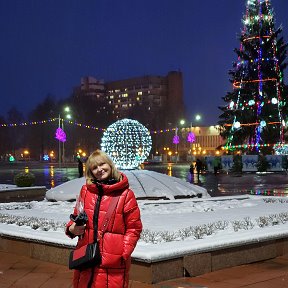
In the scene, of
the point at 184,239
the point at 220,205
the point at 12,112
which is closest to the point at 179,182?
the point at 220,205

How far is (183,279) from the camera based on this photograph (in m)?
6.55

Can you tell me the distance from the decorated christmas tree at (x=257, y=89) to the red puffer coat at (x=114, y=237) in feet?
122

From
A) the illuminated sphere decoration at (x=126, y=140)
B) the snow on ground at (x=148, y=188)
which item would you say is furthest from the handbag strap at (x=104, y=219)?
the illuminated sphere decoration at (x=126, y=140)

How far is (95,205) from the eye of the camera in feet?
13.1

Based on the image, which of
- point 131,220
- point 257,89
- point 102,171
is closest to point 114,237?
point 131,220

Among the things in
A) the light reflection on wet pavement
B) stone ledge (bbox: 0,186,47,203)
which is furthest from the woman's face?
the light reflection on wet pavement

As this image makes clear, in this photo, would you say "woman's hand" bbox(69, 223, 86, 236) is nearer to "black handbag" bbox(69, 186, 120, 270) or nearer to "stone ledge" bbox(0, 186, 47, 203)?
"black handbag" bbox(69, 186, 120, 270)

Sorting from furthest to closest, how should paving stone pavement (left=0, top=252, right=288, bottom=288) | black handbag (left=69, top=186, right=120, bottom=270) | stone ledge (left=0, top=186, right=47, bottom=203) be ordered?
stone ledge (left=0, top=186, right=47, bottom=203) < paving stone pavement (left=0, top=252, right=288, bottom=288) < black handbag (left=69, top=186, right=120, bottom=270)

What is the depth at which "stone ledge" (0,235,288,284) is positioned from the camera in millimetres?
6414

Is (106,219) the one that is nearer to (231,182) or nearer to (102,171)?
(102,171)

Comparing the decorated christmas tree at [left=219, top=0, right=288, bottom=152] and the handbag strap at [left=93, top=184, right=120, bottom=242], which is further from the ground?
the decorated christmas tree at [left=219, top=0, right=288, bottom=152]

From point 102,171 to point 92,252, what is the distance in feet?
2.13

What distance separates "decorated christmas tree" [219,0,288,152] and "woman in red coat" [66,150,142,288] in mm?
37122

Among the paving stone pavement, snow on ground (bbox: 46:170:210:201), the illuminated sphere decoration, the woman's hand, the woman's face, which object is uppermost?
the illuminated sphere decoration
